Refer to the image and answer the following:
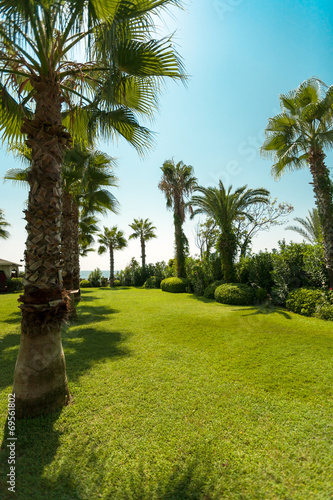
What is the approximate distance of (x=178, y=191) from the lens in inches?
883

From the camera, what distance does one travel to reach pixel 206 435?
106 inches

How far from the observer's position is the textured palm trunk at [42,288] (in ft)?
9.89

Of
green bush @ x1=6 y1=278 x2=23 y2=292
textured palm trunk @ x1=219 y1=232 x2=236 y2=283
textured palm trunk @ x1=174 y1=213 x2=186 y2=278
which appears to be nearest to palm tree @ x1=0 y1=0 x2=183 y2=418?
textured palm trunk @ x1=219 y1=232 x2=236 y2=283

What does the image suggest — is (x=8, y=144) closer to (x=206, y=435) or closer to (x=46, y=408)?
(x=46, y=408)

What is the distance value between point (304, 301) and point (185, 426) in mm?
7908

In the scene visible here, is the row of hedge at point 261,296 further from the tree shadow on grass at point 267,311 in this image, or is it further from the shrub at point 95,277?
the shrub at point 95,277

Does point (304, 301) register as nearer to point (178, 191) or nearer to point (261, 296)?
point (261, 296)

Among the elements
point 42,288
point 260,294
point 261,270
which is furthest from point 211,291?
point 42,288

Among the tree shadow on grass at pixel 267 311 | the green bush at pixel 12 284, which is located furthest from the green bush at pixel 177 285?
the green bush at pixel 12 284

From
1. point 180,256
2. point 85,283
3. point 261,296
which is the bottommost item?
point 261,296

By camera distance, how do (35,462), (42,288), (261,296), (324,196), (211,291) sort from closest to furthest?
(35,462) < (42,288) < (324,196) < (261,296) < (211,291)

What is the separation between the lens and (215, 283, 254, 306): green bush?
1184cm

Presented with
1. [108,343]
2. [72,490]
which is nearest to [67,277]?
[108,343]

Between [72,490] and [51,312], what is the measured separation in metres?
1.81
